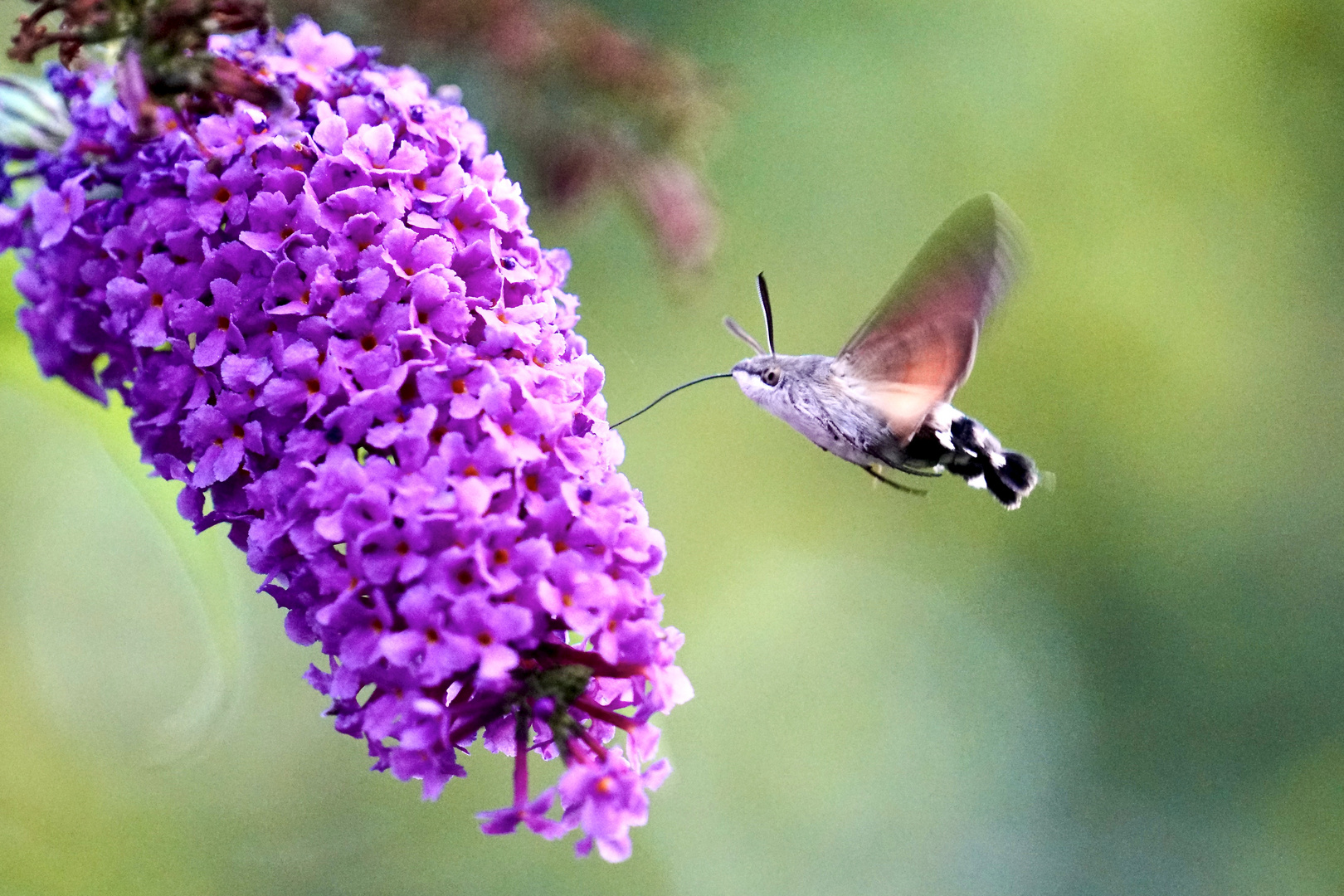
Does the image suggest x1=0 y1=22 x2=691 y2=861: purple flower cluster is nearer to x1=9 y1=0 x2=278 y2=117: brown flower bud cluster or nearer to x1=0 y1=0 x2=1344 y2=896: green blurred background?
x1=9 y1=0 x2=278 y2=117: brown flower bud cluster

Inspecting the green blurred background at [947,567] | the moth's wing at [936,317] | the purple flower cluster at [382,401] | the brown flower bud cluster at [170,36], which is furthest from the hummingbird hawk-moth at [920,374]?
the green blurred background at [947,567]

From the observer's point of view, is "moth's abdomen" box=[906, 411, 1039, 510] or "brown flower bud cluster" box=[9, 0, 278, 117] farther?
"moth's abdomen" box=[906, 411, 1039, 510]

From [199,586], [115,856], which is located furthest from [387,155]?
[115,856]

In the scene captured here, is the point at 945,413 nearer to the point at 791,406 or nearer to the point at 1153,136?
the point at 791,406

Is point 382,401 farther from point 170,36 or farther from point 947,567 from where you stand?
point 947,567

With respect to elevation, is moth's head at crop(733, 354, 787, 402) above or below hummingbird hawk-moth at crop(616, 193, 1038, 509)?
below

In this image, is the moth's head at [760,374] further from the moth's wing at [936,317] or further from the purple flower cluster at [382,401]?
the purple flower cluster at [382,401]

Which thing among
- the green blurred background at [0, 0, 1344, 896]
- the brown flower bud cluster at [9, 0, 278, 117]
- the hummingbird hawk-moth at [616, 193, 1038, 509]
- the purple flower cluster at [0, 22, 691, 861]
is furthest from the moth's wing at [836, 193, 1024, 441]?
the green blurred background at [0, 0, 1344, 896]
